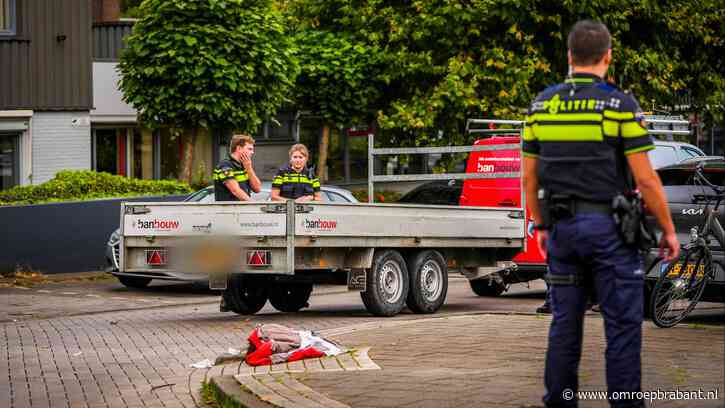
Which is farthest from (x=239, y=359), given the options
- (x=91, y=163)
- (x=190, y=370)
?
(x=91, y=163)

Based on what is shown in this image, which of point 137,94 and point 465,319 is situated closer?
point 465,319

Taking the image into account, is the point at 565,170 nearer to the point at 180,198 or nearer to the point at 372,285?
the point at 372,285

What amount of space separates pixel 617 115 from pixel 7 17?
2014 centimetres

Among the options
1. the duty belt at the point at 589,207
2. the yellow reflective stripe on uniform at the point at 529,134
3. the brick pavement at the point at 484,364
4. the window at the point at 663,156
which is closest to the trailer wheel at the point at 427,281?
the brick pavement at the point at 484,364

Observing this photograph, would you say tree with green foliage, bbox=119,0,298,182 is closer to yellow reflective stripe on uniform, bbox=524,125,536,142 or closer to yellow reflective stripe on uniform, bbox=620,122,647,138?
yellow reflective stripe on uniform, bbox=524,125,536,142

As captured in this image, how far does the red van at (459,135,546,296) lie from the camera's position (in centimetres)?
1594

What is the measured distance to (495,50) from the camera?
2770 centimetres

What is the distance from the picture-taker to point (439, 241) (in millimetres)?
14594

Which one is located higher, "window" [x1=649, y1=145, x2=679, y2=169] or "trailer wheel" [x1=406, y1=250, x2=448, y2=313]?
"window" [x1=649, y1=145, x2=679, y2=169]

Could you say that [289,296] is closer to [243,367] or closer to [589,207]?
[243,367]

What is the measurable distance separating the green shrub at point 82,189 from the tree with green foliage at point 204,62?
2.43 metres

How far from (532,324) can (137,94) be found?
15.4 metres

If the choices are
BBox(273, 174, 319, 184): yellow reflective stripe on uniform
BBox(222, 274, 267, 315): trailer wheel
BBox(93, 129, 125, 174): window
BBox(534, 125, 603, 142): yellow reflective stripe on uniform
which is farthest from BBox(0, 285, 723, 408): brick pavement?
BBox(93, 129, 125, 174): window

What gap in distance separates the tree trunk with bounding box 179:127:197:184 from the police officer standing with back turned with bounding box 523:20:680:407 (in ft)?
67.2
